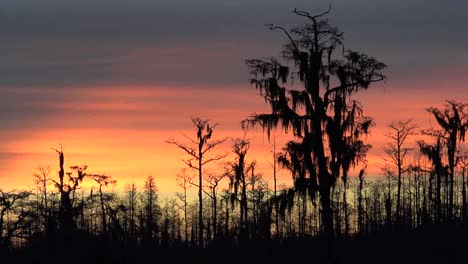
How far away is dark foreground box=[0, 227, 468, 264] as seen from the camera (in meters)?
42.9

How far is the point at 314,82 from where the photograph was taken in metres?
31.8

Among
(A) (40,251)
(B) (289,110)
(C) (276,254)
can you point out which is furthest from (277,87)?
(C) (276,254)

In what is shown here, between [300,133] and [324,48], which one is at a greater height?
[324,48]

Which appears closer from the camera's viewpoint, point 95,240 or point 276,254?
point 95,240

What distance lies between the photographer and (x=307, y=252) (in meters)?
53.1

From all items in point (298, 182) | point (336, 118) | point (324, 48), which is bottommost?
point (298, 182)

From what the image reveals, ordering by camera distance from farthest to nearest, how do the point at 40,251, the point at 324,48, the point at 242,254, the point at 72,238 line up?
the point at 242,254, the point at 40,251, the point at 72,238, the point at 324,48

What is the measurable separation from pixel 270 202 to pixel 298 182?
1.76 m

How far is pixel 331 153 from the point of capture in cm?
3256

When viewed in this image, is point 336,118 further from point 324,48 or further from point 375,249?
point 375,249

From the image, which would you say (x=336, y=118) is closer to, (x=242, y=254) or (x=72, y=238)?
(x=72, y=238)

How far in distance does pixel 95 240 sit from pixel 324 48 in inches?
461

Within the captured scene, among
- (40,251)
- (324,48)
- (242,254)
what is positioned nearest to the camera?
(324,48)

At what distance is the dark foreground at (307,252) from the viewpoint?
141ft
